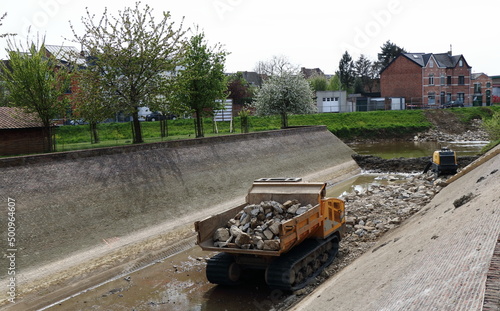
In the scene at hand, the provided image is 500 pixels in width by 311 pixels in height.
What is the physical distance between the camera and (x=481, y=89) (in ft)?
248

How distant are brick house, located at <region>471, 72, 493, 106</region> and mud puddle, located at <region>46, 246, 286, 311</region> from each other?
72634mm

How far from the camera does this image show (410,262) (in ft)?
27.8

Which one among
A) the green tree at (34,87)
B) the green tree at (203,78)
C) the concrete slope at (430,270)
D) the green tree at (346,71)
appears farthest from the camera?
the green tree at (346,71)

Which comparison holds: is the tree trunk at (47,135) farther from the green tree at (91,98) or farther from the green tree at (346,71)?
the green tree at (346,71)

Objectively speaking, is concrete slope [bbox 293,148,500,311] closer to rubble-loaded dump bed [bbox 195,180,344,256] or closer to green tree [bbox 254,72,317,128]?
rubble-loaded dump bed [bbox 195,180,344,256]

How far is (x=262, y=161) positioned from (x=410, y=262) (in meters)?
18.5

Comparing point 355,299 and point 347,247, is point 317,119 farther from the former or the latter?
point 355,299

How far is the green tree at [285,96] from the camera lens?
1494 inches

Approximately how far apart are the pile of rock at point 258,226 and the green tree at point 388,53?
92.3m

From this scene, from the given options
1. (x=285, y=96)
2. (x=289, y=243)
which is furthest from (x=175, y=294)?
(x=285, y=96)

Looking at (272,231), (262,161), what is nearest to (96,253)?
(272,231)

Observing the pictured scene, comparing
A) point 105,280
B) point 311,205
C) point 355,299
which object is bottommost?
point 105,280

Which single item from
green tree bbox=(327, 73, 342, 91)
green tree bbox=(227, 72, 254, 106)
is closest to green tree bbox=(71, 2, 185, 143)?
green tree bbox=(227, 72, 254, 106)

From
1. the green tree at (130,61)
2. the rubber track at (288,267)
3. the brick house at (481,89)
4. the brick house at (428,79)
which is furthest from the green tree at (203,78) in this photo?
the brick house at (481,89)
